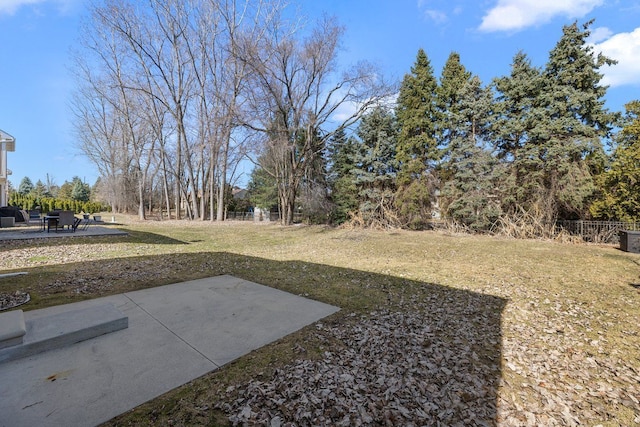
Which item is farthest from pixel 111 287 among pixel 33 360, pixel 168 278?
pixel 33 360

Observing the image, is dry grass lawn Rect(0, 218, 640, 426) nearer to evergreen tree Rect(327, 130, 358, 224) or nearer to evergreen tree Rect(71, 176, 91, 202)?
evergreen tree Rect(327, 130, 358, 224)

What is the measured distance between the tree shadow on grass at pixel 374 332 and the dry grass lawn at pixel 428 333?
1 cm

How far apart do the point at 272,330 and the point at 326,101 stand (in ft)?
55.2

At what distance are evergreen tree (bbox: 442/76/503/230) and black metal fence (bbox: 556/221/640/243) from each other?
2.68 m

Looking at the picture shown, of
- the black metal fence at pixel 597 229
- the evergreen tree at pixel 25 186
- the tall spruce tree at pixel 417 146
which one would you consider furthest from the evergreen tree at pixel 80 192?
the black metal fence at pixel 597 229

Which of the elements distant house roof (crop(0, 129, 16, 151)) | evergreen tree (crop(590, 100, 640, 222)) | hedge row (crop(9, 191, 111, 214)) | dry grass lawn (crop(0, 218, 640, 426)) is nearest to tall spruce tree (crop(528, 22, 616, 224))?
evergreen tree (crop(590, 100, 640, 222))

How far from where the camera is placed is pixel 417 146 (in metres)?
15.8

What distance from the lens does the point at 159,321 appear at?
3.12m

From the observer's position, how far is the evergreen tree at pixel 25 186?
46.1 metres

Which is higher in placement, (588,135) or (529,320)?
(588,135)

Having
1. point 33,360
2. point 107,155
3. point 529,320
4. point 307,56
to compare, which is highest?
point 307,56

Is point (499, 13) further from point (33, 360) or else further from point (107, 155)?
point (107, 155)

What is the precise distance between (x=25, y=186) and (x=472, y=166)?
66344mm

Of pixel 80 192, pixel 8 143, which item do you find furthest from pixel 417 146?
pixel 80 192
